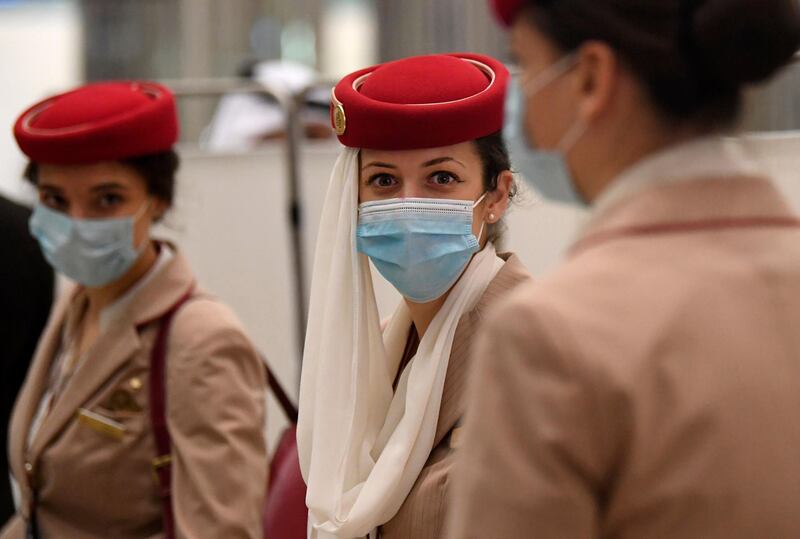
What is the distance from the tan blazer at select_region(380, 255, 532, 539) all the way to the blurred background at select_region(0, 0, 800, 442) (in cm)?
49

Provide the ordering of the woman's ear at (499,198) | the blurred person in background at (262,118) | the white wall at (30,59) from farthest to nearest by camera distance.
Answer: the white wall at (30,59), the blurred person in background at (262,118), the woman's ear at (499,198)

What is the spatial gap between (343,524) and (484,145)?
0.68 metres

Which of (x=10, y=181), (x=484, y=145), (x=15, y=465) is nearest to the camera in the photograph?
(x=484, y=145)

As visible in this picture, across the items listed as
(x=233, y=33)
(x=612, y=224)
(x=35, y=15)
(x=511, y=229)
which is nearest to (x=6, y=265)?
(x=511, y=229)

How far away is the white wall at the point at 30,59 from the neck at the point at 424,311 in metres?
6.41

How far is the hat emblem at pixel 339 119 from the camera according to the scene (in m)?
2.09

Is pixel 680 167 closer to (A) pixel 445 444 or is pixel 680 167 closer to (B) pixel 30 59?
(A) pixel 445 444

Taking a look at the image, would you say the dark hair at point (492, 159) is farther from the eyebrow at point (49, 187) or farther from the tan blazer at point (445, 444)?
the eyebrow at point (49, 187)

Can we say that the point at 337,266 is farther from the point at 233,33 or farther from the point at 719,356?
the point at 233,33

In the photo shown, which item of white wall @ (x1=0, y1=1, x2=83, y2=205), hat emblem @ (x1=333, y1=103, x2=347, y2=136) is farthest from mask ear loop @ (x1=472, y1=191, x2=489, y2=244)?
white wall @ (x1=0, y1=1, x2=83, y2=205)

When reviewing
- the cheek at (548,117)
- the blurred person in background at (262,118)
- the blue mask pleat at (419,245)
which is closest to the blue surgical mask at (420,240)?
the blue mask pleat at (419,245)

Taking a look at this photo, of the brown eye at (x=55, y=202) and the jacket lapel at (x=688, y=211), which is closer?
the jacket lapel at (x=688, y=211)

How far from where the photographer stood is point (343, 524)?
6.47ft

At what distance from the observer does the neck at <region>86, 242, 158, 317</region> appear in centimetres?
278
